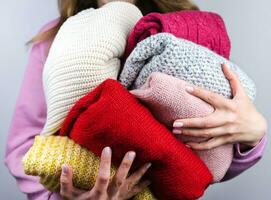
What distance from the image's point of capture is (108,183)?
65 cm

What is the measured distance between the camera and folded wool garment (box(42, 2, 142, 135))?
64 centimetres

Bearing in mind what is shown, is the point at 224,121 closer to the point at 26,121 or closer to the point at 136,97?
the point at 136,97

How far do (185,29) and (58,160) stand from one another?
0.28m

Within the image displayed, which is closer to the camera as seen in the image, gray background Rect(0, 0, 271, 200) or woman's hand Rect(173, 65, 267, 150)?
woman's hand Rect(173, 65, 267, 150)

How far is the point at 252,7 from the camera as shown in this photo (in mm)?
1193

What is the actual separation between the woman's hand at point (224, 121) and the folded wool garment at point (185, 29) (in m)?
0.06

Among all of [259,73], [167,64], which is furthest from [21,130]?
[259,73]

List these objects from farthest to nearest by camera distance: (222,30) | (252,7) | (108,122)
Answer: (252,7), (222,30), (108,122)

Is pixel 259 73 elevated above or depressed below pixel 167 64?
below

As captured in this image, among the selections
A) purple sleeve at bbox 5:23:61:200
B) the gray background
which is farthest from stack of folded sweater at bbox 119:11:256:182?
the gray background

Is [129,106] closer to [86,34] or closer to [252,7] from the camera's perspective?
[86,34]

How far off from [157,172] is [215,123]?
12 centimetres

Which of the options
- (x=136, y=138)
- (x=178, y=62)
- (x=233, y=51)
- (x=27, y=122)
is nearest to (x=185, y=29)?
(x=178, y=62)

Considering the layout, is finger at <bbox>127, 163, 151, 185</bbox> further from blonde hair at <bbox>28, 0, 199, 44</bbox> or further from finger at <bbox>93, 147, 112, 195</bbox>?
blonde hair at <bbox>28, 0, 199, 44</bbox>
